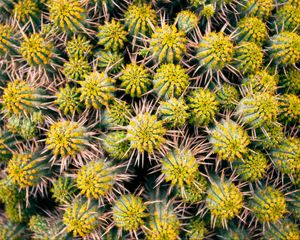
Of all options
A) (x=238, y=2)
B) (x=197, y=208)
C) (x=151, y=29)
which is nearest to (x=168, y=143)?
(x=197, y=208)

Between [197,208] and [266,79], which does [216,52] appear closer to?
[266,79]

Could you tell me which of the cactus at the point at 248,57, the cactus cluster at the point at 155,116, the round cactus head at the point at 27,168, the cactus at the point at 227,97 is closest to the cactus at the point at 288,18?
the cactus cluster at the point at 155,116

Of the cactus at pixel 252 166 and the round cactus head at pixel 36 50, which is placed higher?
the round cactus head at pixel 36 50

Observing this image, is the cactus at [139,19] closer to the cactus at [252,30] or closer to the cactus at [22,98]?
the cactus at [252,30]

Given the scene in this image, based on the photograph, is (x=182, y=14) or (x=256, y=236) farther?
(x=256, y=236)

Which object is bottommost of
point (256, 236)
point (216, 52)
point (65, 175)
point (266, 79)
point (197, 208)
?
point (256, 236)

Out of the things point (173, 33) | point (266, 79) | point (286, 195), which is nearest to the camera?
point (173, 33)
